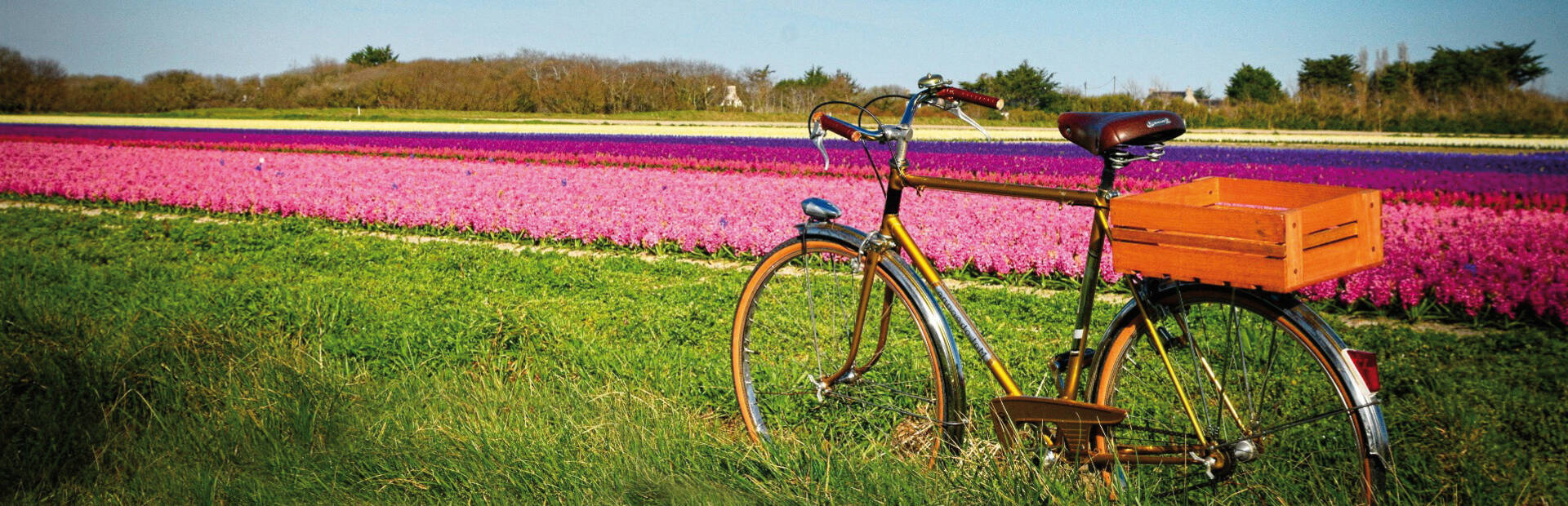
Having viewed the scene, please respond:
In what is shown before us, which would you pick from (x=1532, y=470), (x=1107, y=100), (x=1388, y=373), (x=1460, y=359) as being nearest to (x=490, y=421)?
(x=1532, y=470)

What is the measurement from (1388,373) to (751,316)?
2796 mm

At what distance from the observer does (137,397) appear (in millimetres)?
3811

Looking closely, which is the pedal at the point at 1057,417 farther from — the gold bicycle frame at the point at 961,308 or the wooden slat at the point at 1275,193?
the wooden slat at the point at 1275,193

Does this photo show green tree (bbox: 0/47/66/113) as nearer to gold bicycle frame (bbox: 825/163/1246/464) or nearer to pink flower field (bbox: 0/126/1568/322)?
pink flower field (bbox: 0/126/1568/322)

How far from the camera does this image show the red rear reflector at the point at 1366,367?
1937mm

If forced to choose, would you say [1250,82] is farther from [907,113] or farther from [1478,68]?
[907,113]

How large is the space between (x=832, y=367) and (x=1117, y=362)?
3.97 feet

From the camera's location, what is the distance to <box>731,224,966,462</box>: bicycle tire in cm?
273

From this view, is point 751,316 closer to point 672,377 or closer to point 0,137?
point 672,377

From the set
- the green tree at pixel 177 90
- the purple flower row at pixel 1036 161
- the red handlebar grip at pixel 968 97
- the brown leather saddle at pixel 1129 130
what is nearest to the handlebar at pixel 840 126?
the red handlebar grip at pixel 968 97


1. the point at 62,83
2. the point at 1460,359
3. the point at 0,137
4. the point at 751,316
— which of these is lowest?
the point at 1460,359

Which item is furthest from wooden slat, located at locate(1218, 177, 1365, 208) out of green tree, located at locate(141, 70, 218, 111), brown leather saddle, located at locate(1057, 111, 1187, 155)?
green tree, located at locate(141, 70, 218, 111)

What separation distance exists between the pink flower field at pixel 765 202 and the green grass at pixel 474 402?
0.70 meters

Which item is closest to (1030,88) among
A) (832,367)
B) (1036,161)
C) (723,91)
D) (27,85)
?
(723,91)
